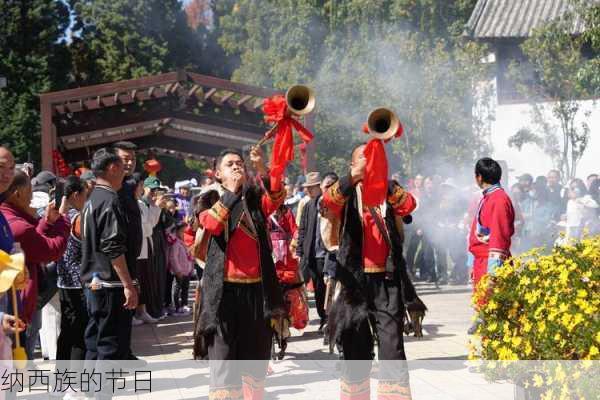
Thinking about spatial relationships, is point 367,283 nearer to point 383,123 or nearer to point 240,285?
point 240,285

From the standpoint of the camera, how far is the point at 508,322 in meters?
5.42

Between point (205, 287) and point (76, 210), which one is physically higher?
point (76, 210)

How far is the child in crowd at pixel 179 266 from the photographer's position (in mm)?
Answer: 13070

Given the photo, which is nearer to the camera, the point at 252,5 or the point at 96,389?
the point at 96,389

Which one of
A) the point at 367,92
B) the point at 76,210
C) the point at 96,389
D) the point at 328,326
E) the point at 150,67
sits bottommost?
the point at 96,389

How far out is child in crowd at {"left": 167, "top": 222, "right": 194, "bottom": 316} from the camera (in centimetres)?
1307

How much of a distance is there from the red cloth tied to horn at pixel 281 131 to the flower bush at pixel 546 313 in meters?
1.46

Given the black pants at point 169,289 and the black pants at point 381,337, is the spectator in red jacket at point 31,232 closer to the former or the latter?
the black pants at point 381,337

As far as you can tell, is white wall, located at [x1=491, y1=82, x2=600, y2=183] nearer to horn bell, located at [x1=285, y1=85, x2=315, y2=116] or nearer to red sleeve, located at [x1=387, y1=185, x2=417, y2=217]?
red sleeve, located at [x1=387, y1=185, x2=417, y2=217]

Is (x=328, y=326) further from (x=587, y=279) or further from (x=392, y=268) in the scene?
(x=587, y=279)

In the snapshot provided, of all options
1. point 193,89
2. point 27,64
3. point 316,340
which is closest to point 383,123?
point 316,340

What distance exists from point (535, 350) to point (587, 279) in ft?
1.63

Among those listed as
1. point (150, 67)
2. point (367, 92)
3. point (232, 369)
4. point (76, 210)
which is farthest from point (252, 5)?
point (232, 369)

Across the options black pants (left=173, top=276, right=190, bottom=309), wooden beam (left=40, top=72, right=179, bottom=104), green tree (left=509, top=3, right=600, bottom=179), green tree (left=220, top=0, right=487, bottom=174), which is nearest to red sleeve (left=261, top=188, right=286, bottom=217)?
black pants (left=173, top=276, right=190, bottom=309)
